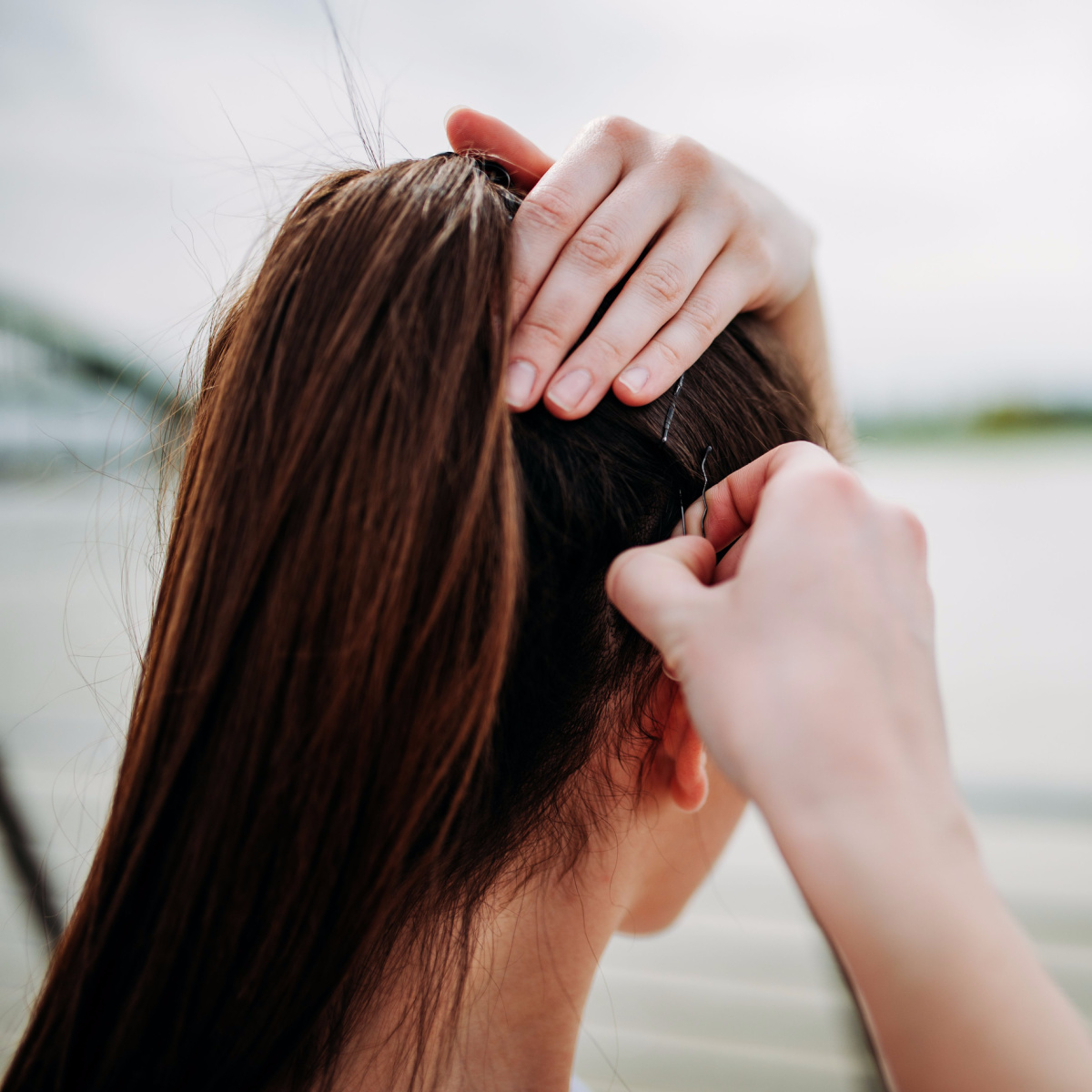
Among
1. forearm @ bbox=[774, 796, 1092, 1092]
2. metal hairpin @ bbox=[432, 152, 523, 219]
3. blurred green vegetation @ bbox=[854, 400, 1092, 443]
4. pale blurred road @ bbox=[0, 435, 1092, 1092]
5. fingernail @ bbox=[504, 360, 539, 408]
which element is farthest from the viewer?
blurred green vegetation @ bbox=[854, 400, 1092, 443]

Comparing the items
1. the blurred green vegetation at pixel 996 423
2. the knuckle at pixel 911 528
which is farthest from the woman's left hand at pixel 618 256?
the blurred green vegetation at pixel 996 423

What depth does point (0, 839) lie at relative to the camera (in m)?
1.50

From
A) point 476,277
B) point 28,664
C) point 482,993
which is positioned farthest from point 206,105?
point 28,664

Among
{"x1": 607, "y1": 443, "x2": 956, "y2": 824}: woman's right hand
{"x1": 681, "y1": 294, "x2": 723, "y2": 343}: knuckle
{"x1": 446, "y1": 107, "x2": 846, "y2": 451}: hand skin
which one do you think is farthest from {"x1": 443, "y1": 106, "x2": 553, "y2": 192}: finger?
{"x1": 607, "y1": 443, "x2": 956, "y2": 824}: woman's right hand

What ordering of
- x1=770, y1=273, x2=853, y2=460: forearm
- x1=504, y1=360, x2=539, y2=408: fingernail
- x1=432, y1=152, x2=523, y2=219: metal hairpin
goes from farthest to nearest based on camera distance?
x1=770, y1=273, x2=853, y2=460: forearm, x1=432, y1=152, x2=523, y2=219: metal hairpin, x1=504, y1=360, x2=539, y2=408: fingernail

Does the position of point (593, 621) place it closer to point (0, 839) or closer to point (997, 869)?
point (0, 839)

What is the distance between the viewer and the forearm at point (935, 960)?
0.37 metres

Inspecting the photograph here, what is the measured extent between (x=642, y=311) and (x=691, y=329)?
57 millimetres

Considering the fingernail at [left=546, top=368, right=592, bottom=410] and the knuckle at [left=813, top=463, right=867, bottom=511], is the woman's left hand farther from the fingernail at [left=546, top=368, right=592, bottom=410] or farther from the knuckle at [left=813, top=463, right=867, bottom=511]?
the knuckle at [left=813, top=463, right=867, bottom=511]

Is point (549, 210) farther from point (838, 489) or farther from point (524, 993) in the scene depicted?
point (524, 993)

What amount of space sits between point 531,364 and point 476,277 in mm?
76

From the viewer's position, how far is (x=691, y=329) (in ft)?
2.02

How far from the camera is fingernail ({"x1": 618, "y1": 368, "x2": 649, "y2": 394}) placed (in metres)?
0.56

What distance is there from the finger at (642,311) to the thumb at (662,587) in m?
0.13
